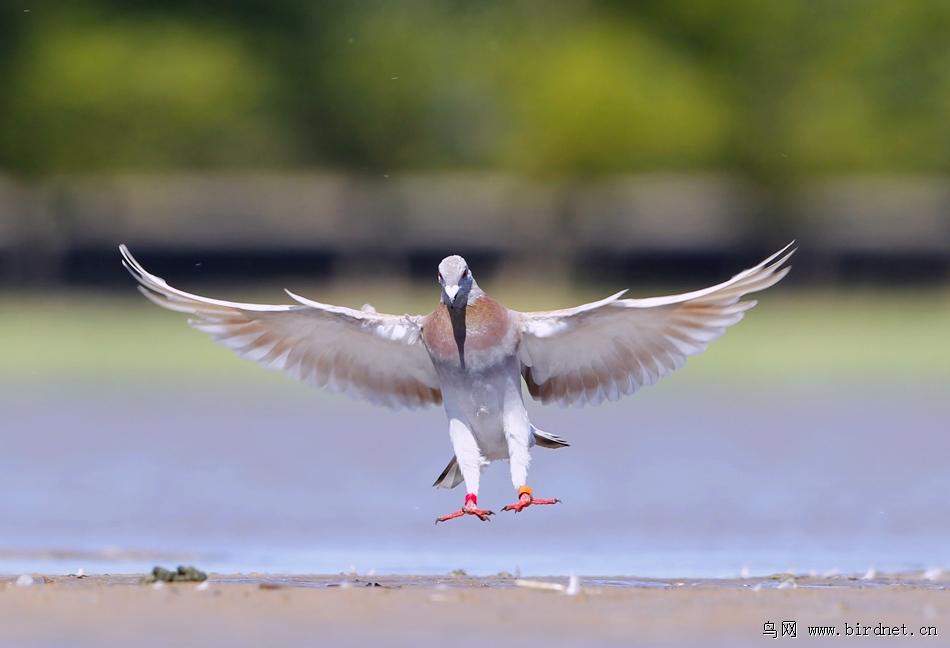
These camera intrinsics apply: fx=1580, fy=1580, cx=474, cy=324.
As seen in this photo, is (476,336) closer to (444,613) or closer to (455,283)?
(455,283)

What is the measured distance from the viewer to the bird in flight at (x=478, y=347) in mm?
9000

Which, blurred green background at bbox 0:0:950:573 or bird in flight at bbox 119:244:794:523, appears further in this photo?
blurred green background at bbox 0:0:950:573

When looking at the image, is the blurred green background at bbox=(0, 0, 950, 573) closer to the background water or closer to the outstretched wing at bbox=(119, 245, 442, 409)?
the background water

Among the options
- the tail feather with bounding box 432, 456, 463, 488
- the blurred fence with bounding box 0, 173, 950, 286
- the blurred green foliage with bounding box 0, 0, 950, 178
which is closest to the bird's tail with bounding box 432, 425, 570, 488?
the tail feather with bounding box 432, 456, 463, 488

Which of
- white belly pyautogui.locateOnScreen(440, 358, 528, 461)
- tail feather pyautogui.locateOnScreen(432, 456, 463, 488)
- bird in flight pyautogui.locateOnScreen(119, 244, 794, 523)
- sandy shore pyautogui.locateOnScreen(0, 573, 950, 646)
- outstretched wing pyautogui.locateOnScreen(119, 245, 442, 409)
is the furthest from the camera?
tail feather pyautogui.locateOnScreen(432, 456, 463, 488)

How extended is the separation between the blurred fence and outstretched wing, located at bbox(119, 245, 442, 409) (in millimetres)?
26083

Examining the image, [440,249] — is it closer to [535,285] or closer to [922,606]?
[535,285]

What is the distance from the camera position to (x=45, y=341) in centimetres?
2708

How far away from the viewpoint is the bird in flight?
900cm

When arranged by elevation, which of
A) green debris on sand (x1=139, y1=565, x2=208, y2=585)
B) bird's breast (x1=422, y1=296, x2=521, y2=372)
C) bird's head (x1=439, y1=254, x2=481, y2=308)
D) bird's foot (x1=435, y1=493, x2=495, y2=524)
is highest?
bird's head (x1=439, y1=254, x2=481, y2=308)

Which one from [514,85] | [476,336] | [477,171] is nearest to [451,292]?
[476,336]

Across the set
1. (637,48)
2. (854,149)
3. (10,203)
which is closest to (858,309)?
(854,149)

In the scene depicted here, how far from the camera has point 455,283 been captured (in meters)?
8.80

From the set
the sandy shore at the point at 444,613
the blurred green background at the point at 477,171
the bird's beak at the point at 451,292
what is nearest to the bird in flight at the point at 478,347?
the bird's beak at the point at 451,292
